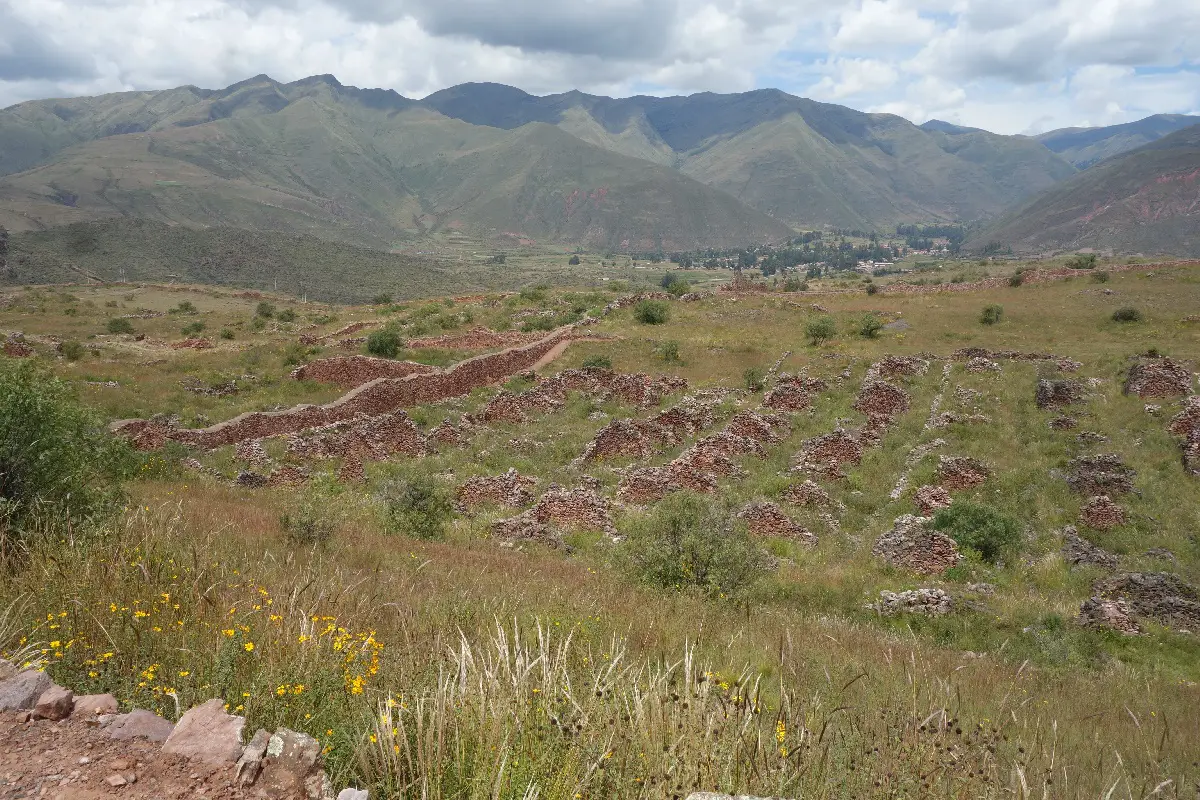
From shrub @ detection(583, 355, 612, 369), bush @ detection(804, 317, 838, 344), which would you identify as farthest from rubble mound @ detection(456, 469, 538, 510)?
bush @ detection(804, 317, 838, 344)

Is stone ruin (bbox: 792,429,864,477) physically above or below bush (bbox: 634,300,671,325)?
below

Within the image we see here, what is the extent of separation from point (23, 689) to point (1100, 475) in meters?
17.9

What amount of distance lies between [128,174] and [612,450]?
23485 centimetres

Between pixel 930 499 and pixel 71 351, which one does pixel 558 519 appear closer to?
pixel 930 499

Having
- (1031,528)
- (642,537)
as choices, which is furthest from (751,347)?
(642,537)

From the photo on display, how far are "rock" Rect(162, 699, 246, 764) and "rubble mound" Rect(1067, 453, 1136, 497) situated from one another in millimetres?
16357

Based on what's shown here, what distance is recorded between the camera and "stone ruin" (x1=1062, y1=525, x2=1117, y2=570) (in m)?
11.1

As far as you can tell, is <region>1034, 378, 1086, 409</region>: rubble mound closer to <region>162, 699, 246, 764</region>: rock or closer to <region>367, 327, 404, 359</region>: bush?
<region>162, 699, 246, 764</region>: rock

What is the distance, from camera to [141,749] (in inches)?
114

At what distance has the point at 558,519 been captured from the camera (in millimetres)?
13477

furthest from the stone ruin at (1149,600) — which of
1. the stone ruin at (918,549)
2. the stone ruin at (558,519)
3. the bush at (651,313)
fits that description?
the bush at (651,313)

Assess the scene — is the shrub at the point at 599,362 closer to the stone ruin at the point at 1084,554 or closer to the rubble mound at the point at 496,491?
the rubble mound at the point at 496,491

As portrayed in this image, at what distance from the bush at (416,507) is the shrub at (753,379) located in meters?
15.0

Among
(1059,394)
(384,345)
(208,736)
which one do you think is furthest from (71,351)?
(1059,394)
